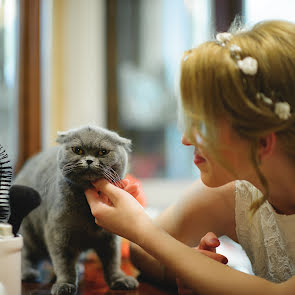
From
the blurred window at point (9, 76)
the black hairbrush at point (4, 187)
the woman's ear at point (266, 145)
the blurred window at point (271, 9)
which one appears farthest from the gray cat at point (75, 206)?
the blurred window at point (271, 9)

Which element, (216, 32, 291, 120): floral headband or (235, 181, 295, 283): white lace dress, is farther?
(235, 181, 295, 283): white lace dress

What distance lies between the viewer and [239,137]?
65 cm

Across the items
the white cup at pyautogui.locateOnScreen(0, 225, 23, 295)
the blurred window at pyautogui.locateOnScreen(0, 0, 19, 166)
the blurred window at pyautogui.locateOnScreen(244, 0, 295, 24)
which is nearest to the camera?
the white cup at pyautogui.locateOnScreen(0, 225, 23, 295)

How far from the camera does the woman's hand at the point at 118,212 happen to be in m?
0.67

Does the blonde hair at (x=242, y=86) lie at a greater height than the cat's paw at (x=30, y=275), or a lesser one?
greater

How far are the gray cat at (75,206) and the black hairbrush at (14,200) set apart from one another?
8cm

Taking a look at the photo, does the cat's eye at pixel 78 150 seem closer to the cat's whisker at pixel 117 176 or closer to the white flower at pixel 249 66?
the cat's whisker at pixel 117 176

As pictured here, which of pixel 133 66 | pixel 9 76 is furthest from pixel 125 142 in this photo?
pixel 133 66

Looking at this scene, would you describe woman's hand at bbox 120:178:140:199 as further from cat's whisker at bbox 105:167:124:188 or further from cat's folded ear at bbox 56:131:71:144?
cat's folded ear at bbox 56:131:71:144

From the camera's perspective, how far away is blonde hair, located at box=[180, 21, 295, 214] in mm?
613

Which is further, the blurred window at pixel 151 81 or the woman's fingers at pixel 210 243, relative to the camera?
the blurred window at pixel 151 81

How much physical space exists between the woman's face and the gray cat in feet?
0.50

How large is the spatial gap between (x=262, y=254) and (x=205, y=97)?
42 cm

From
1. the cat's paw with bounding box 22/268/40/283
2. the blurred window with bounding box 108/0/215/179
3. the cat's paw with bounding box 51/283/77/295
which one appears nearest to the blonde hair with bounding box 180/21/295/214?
the cat's paw with bounding box 51/283/77/295
